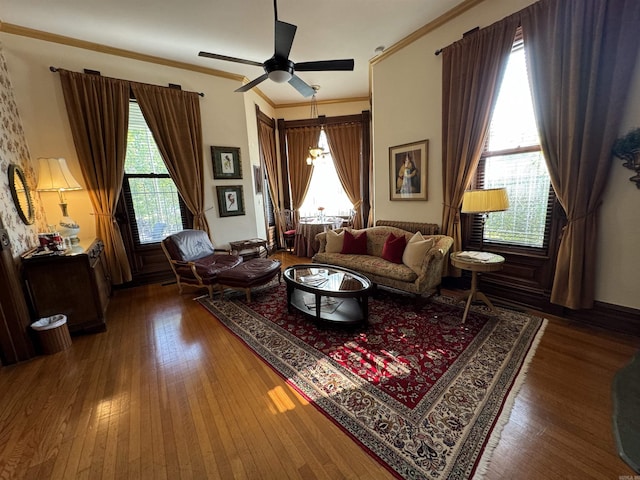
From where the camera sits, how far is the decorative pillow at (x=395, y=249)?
3330 millimetres

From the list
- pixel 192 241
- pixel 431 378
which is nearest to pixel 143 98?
pixel 192 241

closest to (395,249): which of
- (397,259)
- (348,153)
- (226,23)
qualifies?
(397,259)

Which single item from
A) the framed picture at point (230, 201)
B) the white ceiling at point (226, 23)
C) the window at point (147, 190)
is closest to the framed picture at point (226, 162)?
the framed picture at point (230, 201)

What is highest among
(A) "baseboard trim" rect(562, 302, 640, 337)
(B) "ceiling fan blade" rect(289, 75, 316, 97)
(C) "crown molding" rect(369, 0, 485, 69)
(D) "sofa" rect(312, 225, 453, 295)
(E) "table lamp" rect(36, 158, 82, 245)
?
(C) "crown molding" rect(369, 0, 485, 69)

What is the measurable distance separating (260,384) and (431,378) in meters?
1.28

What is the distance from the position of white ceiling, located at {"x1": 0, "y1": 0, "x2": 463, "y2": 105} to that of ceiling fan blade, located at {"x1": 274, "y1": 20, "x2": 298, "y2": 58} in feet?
2.92

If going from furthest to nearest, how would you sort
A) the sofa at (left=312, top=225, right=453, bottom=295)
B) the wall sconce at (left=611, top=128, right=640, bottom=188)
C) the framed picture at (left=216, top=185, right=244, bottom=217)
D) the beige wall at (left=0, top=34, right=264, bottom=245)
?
the framed picture at (left=216, top=185, right=244, bottom=217), the beige wall at (left=0, top=34, right=264, bottom=245), the sofa at (left=312, top=225, right=453, bottom=295), the wall sconce at (left=611, top=128, right=640, bottom=188)

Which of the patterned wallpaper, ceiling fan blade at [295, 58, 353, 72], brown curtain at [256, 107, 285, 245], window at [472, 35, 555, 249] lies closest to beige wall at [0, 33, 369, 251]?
the patterned wallpaper

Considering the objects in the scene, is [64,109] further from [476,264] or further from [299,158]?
[476,264]

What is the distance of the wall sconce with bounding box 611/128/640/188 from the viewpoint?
2.02 meters

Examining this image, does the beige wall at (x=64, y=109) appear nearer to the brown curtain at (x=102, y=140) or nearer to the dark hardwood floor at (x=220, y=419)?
the brown curtain at (x=102, y=140)

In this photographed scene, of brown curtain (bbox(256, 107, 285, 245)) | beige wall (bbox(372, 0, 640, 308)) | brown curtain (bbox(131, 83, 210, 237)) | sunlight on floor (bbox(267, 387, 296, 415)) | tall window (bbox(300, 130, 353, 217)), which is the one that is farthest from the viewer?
tall window (bbox(300, 130, 353, 217))

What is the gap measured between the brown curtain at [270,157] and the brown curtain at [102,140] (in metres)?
2.32

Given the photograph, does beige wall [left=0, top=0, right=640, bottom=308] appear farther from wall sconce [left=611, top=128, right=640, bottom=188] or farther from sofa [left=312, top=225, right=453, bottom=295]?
sofa [left=312, top=225, right=453, bottom=295]
